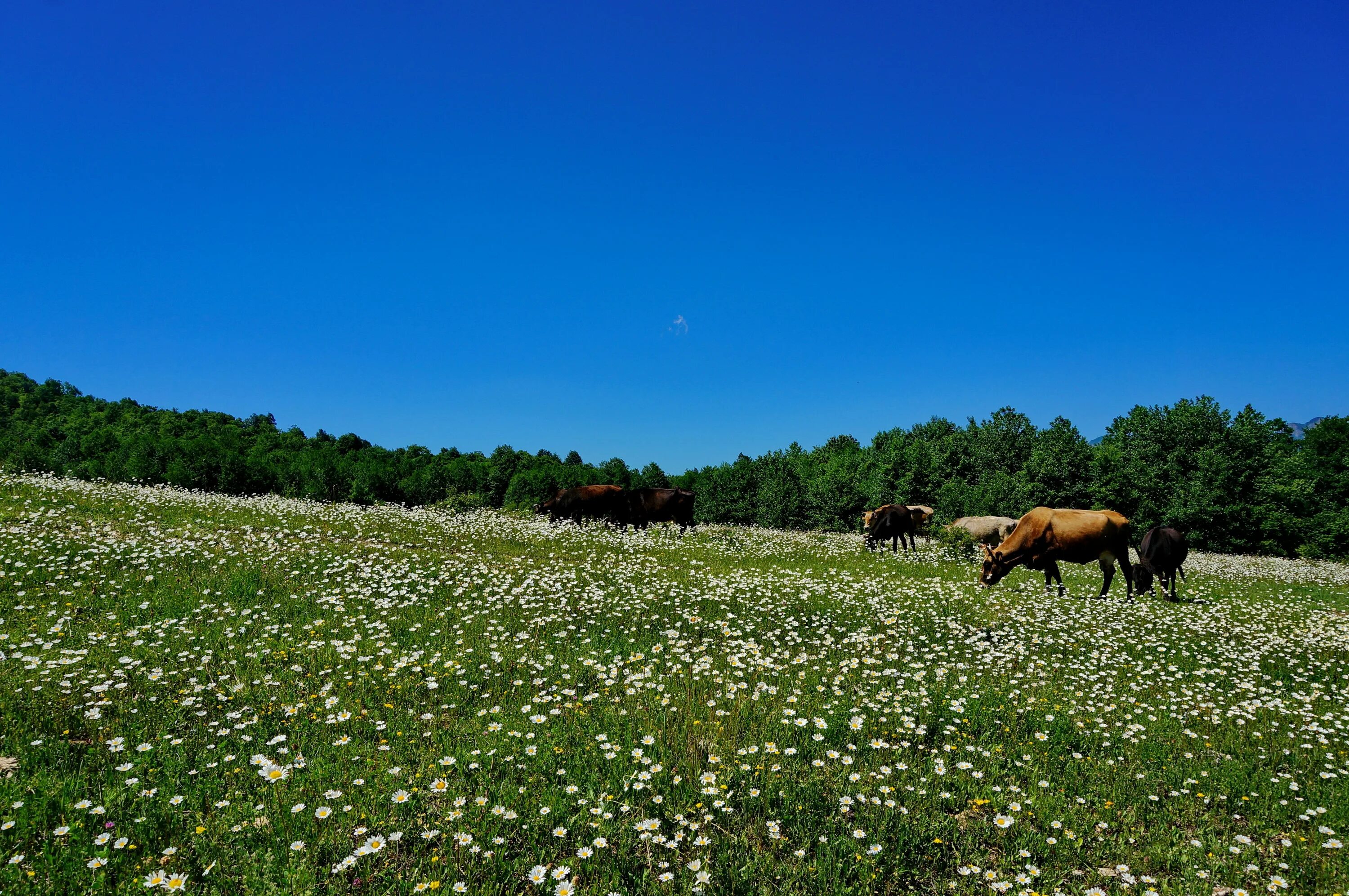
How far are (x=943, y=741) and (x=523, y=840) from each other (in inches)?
184

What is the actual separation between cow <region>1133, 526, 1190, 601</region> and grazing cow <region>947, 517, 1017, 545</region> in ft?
54.4

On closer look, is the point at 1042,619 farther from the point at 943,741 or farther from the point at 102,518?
the point at 102,518

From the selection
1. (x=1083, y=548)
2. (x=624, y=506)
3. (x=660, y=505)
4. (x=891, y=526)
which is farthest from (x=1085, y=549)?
(x=624, y=506)

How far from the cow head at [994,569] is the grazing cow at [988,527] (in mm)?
19413

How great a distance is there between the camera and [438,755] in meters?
5.65

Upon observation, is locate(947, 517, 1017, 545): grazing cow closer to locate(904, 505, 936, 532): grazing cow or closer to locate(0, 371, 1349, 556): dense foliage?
locate(904, 505, 936, 532): grazing cow

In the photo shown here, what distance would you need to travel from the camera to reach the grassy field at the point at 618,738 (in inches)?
170

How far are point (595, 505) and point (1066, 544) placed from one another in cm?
2021

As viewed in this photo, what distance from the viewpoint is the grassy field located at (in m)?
4.32

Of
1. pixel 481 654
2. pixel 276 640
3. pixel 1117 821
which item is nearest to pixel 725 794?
pixel 1117 821

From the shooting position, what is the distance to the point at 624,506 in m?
31.3

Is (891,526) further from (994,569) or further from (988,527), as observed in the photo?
(988,527)

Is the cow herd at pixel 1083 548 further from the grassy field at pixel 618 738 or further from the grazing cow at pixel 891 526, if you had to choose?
the grazing cow at pixel 891 526

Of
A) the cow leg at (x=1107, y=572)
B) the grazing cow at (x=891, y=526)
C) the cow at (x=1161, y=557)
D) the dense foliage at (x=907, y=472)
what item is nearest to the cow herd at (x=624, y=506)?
the grazing cow at (x=891, y=526)
